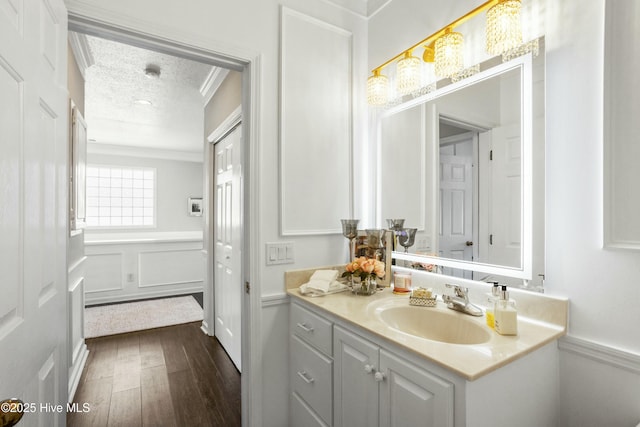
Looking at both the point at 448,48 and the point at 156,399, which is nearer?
the point at 448,48

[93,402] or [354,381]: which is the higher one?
[354,381]

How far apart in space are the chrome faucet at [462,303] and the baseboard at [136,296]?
4715 millimetres

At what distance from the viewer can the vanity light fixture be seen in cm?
123

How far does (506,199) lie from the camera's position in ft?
4.37

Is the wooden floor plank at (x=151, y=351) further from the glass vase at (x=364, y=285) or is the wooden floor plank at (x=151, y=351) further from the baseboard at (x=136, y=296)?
the glass vase at (x=364, y=285)

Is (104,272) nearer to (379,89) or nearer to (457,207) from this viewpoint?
(379,89)

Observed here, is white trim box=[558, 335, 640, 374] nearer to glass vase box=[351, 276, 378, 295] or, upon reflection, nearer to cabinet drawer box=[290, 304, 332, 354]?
glass vase box=[351, 276, 378, 295]

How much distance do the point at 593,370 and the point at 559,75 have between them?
3.44 feet

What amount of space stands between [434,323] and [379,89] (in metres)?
1.33

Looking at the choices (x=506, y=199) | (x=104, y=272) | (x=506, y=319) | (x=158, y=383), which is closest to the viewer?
(x=506, y=319)

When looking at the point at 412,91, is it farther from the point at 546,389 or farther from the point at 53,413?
the point at 53,413

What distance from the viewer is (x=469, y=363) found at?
867mm

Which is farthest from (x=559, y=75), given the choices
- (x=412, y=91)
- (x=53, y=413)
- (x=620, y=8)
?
(x=53, y=413)

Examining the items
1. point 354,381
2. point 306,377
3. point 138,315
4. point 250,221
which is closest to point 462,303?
point 354,381
